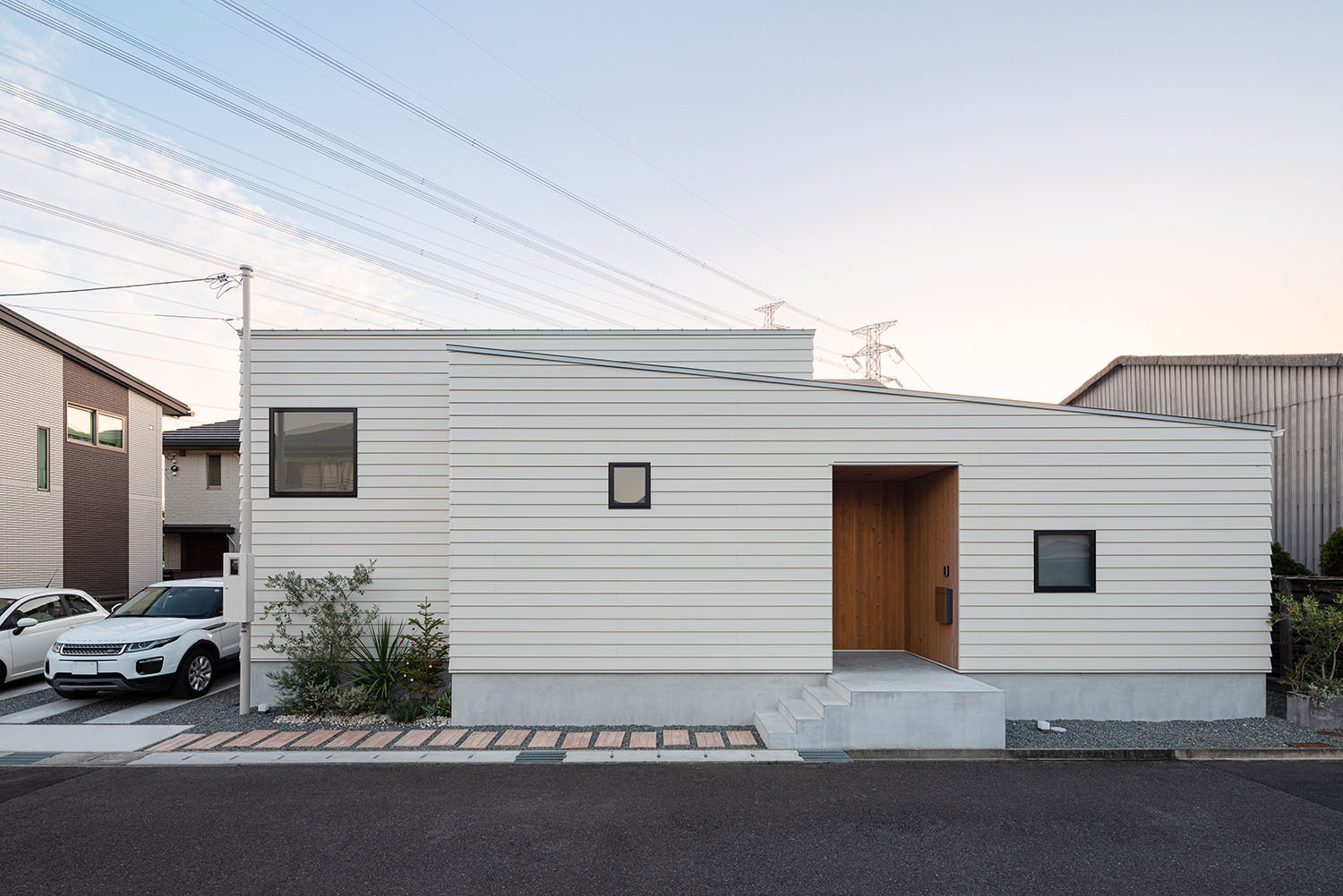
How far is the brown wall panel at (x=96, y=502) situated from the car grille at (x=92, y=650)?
29.7 feet

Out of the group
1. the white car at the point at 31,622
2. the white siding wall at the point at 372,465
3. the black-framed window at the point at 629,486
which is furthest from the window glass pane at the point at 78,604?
the black-framed window at the point at 629,486

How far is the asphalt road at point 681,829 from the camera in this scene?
12.8ft

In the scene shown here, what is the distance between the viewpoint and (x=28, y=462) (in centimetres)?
1387

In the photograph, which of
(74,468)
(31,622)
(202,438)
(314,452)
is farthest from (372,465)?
(202,438)

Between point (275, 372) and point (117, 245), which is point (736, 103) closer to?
point (275, 372)

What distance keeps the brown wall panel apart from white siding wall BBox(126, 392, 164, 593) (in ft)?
0.66

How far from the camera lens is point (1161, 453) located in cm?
746

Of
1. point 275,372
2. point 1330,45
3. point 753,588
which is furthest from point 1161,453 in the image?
point 275,372

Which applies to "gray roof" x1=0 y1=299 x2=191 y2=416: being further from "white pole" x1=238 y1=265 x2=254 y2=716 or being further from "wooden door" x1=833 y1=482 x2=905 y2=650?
"wooden door" x1=833 y1=482 x2=905 y2=650

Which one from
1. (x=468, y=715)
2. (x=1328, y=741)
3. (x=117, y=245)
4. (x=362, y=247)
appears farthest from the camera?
(x=362, y=247)

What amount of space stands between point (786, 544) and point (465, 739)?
3.79 m

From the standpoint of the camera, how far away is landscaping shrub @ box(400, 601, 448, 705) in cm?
767

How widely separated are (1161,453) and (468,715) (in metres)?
7.95

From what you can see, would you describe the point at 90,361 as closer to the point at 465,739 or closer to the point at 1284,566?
the point at 465,739
